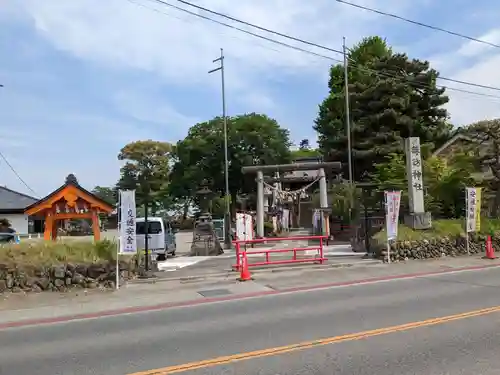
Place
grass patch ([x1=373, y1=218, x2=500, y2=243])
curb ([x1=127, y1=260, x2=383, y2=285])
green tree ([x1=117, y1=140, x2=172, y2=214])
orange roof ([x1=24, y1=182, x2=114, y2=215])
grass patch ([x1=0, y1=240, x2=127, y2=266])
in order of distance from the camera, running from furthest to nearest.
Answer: green tree ([x1=117, y1=140, x2=172, y2=214]) < grass patch ([x1=373, y1=218, x2=500, y2=243]) < orange roof ([x1=24, y1=182, x2=114, y2=215]) < curb ([x1=127, y1=260, x2=383, y2=285]) < grass patch ([x1=0, y1=240, x2=127, y2=266])

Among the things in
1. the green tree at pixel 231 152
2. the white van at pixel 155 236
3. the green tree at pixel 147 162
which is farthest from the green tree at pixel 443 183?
the green tree at pixel 147 162

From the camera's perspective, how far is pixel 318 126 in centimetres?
4778

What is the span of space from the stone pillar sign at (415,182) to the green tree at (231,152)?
37.9 meters

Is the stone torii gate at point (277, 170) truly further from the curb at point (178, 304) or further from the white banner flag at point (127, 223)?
the white banner flag at point (127, 223)

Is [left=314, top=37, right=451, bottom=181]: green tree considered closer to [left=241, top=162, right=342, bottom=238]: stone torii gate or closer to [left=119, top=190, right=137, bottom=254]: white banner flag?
[left=241, top=162, right=342, bottom=238]: stone torii gate

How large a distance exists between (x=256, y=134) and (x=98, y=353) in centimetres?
5063

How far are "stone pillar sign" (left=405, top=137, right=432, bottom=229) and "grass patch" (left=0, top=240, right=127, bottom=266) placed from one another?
442 inches

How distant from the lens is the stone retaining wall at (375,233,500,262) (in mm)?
17469

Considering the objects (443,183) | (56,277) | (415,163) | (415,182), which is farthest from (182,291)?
(443,183)

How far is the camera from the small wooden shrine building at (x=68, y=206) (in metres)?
15.5

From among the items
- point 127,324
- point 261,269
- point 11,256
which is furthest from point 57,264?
point 261,269

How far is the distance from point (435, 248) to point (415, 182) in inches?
103

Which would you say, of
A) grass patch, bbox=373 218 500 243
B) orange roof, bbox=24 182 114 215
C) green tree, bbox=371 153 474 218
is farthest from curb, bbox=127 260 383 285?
green tree, bbox=371 153 474 218

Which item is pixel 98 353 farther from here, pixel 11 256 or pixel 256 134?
pixel 256 134
